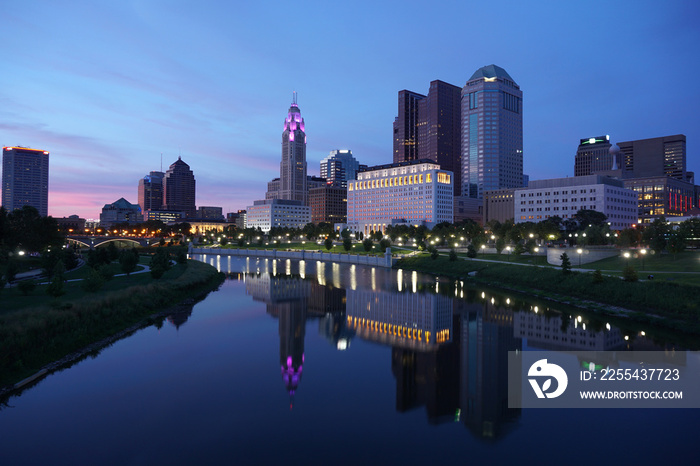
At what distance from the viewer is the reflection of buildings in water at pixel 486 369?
2018 centimetres

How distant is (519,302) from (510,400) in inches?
1200

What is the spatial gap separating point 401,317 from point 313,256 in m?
79.6

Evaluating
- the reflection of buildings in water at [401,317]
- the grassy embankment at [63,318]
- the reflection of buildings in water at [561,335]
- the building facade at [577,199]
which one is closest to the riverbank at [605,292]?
the reflection of buildings in water at [561,335]

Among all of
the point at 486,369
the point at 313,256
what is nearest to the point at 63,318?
the point at 486,369

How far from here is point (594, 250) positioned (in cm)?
6619

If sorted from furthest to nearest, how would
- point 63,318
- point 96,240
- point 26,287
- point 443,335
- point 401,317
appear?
1. point 96,240
2. point 401,317
3. point 26,287
4. point 443,335
5. point 63,318

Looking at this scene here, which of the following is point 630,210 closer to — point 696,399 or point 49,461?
point 696,399

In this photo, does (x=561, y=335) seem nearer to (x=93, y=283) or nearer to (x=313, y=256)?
(x=93, y=283)

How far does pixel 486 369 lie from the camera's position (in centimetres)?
2712

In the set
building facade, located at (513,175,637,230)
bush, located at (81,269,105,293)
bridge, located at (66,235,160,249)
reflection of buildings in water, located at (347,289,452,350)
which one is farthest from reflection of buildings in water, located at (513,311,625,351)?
bridge, located at (66,235,160,249)

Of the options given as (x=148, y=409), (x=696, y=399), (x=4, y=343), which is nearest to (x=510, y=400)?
(x=696, y=399)

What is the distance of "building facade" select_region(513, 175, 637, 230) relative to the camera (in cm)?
15475

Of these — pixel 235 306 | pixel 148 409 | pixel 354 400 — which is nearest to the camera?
pixel 148 409

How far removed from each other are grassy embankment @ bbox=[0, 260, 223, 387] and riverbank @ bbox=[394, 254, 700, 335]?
4611 cm
